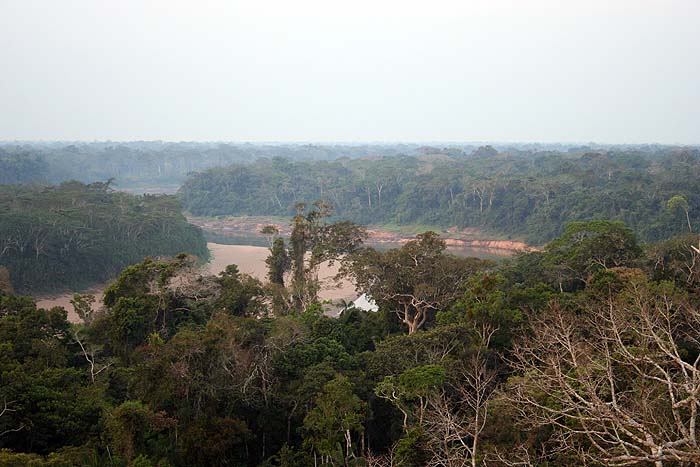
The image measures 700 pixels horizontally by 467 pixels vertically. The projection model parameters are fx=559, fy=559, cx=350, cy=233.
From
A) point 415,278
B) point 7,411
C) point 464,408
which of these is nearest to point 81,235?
point 415,278

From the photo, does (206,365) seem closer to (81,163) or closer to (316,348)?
(316,348)

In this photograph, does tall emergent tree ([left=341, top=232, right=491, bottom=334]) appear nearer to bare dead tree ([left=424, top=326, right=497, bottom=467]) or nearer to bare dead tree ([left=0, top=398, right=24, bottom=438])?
bare dead tree ([left=424, top=326, right=497, bottom=467])

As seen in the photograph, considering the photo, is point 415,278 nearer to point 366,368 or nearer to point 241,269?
point 366,368

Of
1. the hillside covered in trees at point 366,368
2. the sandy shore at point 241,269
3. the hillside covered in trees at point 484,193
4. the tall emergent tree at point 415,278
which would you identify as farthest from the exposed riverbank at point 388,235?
the hillside covered in trees at point 366,368

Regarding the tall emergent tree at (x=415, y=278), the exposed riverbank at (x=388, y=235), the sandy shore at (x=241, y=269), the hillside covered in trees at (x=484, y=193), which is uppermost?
the tall emergent tree at (x=415, y=278)

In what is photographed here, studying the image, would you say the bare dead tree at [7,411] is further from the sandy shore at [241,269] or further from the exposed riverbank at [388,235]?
the exposed riverbank at [388,235]

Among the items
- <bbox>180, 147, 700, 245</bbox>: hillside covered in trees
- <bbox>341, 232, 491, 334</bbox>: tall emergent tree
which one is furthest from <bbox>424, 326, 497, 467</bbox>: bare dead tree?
<bbox>180, 147, 700, 245</bbox>: hillside covered in trees

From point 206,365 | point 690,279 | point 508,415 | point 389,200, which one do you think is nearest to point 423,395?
point 508,415
